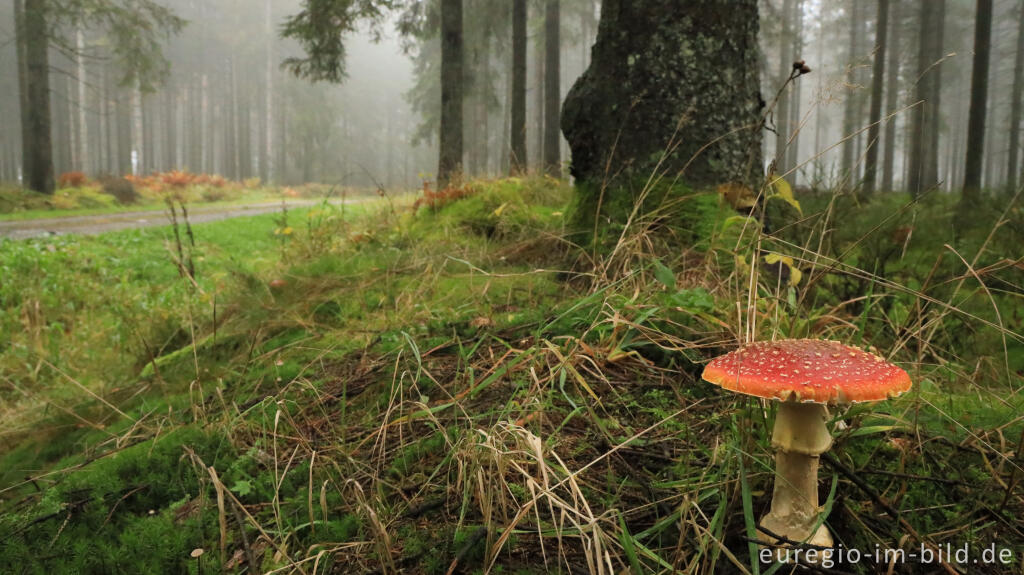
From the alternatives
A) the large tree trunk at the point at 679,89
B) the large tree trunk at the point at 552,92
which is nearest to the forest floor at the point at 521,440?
the large tree trunk at the point at 679,89

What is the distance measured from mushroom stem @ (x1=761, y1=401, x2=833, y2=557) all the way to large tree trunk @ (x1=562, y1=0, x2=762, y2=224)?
1953 mm

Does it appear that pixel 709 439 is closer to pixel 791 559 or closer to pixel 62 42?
pixel 791 559

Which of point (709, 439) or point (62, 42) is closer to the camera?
point (709, 439)

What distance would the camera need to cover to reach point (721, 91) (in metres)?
3.02

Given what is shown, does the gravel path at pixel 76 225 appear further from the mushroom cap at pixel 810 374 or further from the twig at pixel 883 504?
the twig at pixel 883 504

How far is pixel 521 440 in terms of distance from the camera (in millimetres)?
1283

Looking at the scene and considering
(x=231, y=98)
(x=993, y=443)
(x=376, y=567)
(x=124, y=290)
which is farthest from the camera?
(x=231, y=98)

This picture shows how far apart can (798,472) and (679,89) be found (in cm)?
245

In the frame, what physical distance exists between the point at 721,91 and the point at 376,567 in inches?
117

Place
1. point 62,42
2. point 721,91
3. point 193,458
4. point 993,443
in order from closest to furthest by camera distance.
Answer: point 993,443 < point 193,458 < point 721,91 < point 62,42

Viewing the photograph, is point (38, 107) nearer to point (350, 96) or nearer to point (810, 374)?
point (810, 374)

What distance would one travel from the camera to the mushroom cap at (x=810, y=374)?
1.02 meters

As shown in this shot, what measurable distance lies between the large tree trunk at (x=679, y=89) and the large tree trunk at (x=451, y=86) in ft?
18.6

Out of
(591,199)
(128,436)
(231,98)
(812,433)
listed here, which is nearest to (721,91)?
(591,199)
